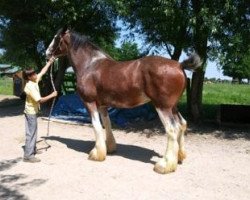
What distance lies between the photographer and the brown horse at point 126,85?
25.5 feet

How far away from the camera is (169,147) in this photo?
25.3ft

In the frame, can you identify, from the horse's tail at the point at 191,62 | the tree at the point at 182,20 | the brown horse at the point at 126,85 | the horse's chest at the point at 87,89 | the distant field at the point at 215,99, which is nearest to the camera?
the brown horse at the point at 126,85

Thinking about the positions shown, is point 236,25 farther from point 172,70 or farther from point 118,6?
point 172,70

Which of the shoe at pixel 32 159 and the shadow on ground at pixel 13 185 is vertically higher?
the shoe at pixel 32 159

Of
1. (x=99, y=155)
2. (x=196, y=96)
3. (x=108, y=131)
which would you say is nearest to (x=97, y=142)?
(x=99, y=155)

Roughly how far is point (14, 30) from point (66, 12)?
104 inches

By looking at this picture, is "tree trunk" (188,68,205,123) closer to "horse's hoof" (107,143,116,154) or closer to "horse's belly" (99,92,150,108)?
"horse's hoof" (107,143,116,154)

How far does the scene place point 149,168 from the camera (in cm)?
802

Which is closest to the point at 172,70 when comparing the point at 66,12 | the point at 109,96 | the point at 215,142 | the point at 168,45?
the point at 109,96

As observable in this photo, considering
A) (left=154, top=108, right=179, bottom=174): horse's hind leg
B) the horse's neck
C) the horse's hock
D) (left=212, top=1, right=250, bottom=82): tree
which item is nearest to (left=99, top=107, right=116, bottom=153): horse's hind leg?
the horse's neck

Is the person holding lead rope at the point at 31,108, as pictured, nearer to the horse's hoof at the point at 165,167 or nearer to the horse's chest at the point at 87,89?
the horse's chest at the point at 87,89

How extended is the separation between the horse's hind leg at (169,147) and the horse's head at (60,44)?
270 centimetres

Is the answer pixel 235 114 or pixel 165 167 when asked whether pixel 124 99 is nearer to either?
pixel 165 167

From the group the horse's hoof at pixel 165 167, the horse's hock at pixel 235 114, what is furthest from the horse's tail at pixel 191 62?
the horse's hock at pixel 235 114
